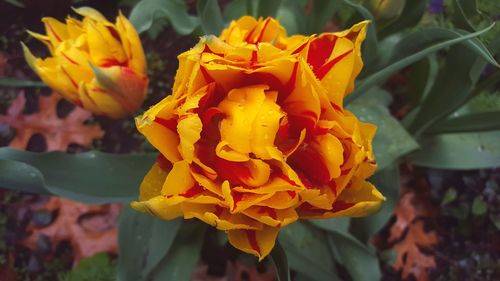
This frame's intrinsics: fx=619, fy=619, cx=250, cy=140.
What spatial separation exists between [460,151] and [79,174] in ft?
2.43

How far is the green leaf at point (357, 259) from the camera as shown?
3.65 feet

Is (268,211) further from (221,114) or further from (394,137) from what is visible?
(394,137)

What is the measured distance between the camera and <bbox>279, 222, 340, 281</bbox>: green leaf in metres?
1.09

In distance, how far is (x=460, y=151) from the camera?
123 centimetres

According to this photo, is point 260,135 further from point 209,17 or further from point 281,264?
point 209,17

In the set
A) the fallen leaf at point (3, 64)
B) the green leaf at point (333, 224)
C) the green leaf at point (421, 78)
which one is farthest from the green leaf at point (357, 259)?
the fallen leaf at point (3, 64)

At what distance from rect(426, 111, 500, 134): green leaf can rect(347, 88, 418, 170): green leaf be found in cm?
8

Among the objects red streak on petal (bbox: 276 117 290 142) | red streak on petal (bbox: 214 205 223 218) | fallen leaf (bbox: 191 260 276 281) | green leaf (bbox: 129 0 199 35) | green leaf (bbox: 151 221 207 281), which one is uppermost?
red streak on petal (bbox: 276 117 290 142)

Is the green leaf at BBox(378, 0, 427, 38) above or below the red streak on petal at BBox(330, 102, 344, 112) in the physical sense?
below

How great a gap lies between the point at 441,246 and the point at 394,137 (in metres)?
0.35

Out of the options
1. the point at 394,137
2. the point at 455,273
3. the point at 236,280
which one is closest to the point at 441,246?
the point at 455,273

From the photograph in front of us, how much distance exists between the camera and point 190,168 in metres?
0.66

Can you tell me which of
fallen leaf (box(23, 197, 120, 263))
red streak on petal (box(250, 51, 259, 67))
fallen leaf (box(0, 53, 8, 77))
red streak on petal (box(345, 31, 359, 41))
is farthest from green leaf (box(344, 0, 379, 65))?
fallen leaf (box(0, 53, 8, 77))

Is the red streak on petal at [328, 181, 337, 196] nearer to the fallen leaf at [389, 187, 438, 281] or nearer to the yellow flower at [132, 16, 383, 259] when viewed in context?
the yellow flower at [132, 16, 383, 259]
